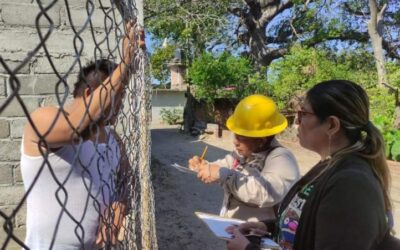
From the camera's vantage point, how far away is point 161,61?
69.1 feet

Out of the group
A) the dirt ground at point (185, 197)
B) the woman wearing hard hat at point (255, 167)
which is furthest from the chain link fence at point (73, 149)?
the dirt ground at point (185, 197)

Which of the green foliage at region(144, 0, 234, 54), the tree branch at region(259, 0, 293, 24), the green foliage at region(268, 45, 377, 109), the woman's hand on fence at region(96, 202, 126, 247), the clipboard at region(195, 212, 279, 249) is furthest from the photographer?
the tree branch at region(259, 0, 293, 24)

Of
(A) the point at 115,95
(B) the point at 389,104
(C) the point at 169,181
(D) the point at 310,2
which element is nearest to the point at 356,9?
(D) the point at 310,2

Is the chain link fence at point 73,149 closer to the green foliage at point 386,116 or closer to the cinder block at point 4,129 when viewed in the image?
the cinder block at point 4,129

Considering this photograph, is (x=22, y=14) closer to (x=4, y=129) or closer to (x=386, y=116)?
(x=4, y=129)

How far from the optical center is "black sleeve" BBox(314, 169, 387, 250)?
128cm

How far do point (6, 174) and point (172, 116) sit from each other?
658 inches

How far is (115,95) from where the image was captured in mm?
1313

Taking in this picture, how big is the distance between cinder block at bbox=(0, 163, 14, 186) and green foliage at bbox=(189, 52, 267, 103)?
11271mm

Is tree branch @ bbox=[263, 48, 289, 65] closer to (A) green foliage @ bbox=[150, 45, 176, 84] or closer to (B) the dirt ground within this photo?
(A) green foliage @ bbox=[150, 45, 176, 84]

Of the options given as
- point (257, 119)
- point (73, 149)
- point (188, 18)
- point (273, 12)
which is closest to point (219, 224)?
point (257, 119)

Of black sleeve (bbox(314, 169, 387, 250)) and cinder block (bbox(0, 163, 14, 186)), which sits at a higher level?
black sleeve (bbox(314, 169, 387, 250))

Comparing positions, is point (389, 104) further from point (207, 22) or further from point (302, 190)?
point (302, 190)

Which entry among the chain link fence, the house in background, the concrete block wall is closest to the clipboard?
the chain link fence
